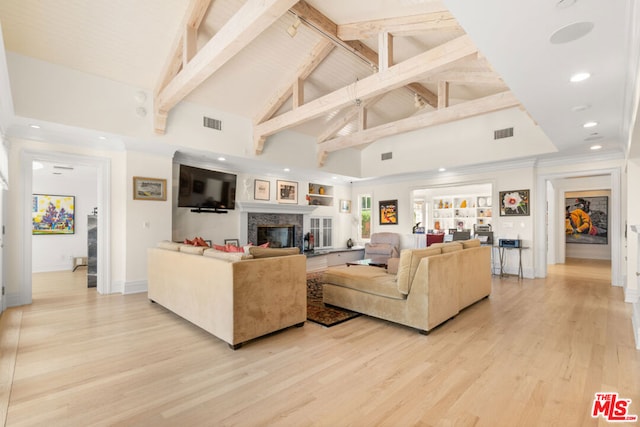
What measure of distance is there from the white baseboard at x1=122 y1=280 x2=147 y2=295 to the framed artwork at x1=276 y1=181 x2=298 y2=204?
11.6ft

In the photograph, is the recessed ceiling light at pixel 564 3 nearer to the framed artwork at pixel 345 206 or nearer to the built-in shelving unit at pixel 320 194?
the built-in shelving unit at pixel 320 194

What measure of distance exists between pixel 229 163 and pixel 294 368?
5.02m

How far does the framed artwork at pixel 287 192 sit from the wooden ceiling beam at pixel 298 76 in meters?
2.05

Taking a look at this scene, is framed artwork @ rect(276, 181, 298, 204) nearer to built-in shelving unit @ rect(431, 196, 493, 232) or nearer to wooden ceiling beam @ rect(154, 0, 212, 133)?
wooden ceiling beam @ rect(154, 0, 212, 133)

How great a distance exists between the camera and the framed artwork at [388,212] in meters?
8.80

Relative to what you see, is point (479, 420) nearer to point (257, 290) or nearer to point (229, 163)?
point (257, 290)

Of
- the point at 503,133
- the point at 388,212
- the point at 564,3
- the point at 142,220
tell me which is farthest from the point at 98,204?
the point at 503,133

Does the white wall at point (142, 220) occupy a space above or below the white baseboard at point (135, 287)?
above

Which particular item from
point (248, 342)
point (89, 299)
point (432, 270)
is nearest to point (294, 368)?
point (248, 342)

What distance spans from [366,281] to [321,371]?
1492 mm

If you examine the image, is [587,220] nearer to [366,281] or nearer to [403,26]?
[403,26]

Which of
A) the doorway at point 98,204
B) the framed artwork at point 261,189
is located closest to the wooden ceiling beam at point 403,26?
the framed artwork at point 261,189

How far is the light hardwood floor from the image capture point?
6.34 ft

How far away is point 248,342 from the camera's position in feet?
9.97
